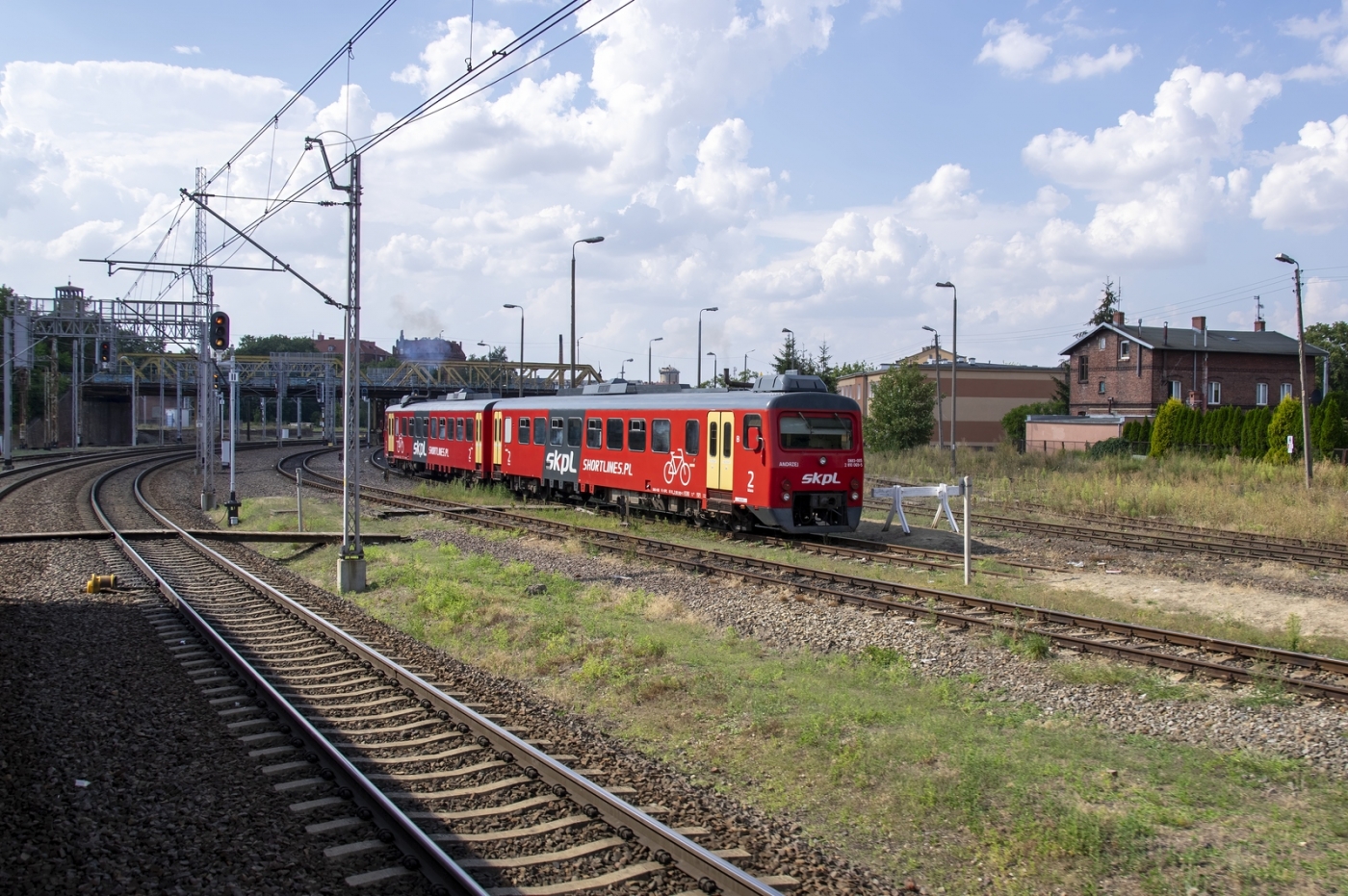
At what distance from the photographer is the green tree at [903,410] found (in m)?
50.0

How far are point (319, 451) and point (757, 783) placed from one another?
5516 cm

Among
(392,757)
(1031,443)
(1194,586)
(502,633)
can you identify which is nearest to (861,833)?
(392,757)

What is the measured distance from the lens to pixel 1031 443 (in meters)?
52.8

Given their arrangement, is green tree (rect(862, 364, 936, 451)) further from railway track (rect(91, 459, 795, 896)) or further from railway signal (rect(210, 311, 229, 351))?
railway track (rect(91, 459, 795, 896))

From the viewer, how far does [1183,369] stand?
52.8 meters

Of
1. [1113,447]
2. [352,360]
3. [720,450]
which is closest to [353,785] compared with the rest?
[352,360]

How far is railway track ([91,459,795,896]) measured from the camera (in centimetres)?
523

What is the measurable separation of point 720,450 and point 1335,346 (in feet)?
320

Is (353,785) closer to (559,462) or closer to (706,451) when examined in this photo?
(706,451)

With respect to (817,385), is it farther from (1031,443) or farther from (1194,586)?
(1031,443)

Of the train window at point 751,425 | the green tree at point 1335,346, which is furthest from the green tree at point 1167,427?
the green tree at point 1335,346

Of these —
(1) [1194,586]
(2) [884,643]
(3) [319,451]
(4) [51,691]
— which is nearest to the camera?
(4) [51,691]

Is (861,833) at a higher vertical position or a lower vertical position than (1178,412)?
lower

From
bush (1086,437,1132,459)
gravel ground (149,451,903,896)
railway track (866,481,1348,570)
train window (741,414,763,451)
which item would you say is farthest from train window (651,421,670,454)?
bush (1086,437,1132,459)
